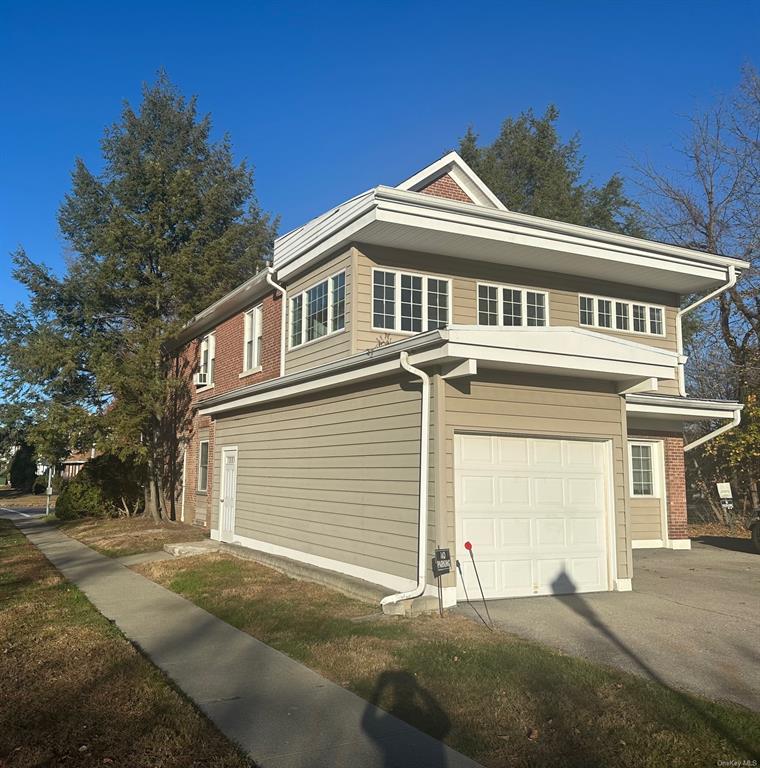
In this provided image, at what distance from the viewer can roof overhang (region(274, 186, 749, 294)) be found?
1157 cm

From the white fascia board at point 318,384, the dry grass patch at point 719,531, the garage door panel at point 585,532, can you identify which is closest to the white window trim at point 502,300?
the white fascia board at point 318,384

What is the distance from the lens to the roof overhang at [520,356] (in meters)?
8.30

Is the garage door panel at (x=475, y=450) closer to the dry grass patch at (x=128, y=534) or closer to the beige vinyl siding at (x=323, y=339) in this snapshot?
the beige vinyl siding at (x=323, y=339)

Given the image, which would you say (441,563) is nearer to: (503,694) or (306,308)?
(503,694)

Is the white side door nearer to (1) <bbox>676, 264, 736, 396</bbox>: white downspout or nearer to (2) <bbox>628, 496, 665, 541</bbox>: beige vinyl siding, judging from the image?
(2) <bbox>628, 496, 665, 541</bbox>: beige vinyl siding

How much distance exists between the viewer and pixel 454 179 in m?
15.0

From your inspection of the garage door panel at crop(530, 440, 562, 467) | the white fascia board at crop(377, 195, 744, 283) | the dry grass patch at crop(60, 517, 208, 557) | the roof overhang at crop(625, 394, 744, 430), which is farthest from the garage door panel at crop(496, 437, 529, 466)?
the dry grass patch at crop(60, 517, 208, 557)

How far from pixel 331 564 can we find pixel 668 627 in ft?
16.3

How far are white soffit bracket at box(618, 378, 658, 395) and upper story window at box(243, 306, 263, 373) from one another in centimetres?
866

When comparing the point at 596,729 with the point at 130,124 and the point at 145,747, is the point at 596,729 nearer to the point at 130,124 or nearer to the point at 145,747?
the point at 145,747

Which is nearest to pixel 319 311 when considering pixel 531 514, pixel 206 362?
pixel 531 514

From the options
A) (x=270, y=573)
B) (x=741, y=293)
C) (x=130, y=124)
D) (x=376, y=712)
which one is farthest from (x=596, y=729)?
(x=130, y=124)

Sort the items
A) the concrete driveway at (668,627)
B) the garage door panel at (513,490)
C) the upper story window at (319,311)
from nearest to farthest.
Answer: the concrete driveway at (668,627) < the garage door panel at (513,490) < the upper story window at (319,311)

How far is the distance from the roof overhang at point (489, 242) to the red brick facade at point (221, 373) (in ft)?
5.02
